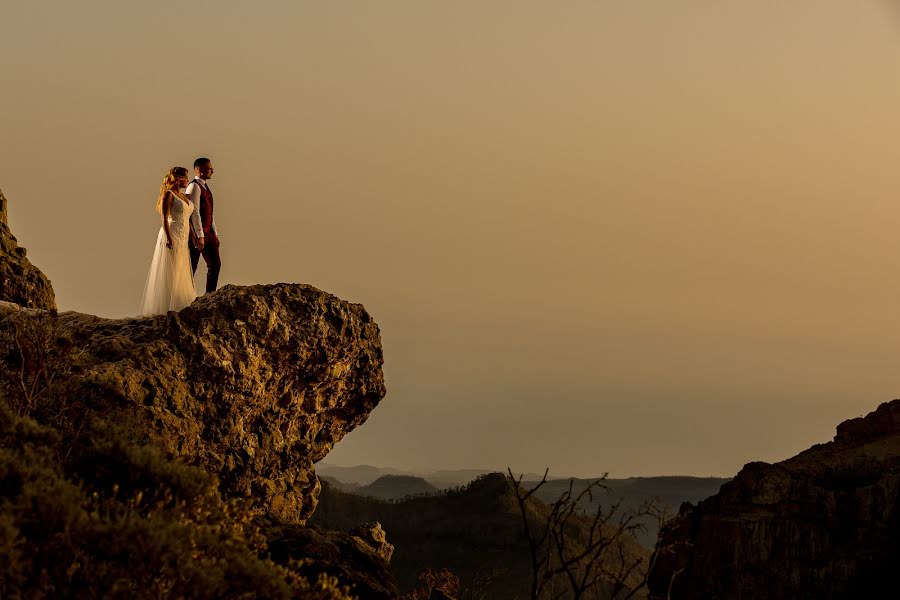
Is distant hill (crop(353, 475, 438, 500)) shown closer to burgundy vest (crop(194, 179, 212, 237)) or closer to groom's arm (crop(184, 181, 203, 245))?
burgundy vest (crop(194, 179, 212, 237))

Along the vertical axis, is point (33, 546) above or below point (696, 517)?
below

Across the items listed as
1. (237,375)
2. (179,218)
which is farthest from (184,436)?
(179,218)

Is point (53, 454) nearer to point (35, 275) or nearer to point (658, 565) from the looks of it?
point (35, 275)

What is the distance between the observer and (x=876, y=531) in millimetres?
21906

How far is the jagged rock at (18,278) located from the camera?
928 inches

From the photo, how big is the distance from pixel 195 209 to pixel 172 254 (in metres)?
1.02

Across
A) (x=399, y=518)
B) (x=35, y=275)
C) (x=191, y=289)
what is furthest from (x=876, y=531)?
(x=399, y=518)

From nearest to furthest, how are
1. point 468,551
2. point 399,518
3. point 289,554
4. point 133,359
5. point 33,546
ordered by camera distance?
1. point 33,546
2. point 289,554
3. point 133,359
4. point 468,551
5. point 399,518

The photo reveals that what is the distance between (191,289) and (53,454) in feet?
28.9

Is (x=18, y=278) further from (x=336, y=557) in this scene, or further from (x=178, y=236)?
(x=336, y=557)

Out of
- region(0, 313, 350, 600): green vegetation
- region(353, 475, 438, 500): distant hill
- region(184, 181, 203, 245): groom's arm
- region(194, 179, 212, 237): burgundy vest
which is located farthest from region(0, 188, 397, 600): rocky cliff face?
region(353, 475, 438, 500): distant hill

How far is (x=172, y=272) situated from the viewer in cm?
2116

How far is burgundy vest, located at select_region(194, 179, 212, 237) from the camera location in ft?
71.4

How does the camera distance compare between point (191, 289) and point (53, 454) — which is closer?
point (53, 454)
